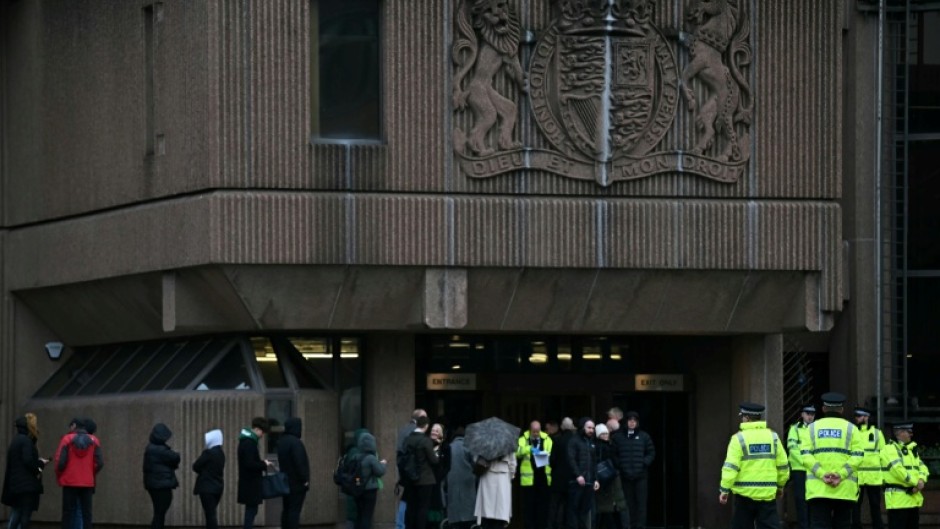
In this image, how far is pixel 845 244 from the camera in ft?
126

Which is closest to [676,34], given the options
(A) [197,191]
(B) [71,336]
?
(A) [197,191]

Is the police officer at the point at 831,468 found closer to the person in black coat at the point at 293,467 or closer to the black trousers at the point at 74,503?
the person in black coat at the point at 293,467

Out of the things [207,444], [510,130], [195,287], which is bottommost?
[207,444]

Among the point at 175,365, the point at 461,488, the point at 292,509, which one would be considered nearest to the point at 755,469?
the point at 461,488

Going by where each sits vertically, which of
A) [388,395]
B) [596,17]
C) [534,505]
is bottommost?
[534,505]

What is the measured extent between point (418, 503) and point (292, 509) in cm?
172

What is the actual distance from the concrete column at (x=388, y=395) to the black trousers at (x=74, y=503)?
5.03m

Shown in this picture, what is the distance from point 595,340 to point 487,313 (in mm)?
3345

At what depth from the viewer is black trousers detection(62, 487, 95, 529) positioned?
103 ft

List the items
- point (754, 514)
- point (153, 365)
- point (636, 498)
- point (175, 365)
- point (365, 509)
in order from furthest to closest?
point (153, 365) < point (175, 365) < point (636, 498) < point (365, 509) < point (754, 514)

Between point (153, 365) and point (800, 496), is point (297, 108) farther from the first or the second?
point (800, 496)

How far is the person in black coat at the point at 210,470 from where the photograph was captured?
1219 inches

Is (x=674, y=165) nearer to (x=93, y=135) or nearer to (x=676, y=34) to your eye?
(x=676, y=34)

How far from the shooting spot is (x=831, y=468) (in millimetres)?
27859
